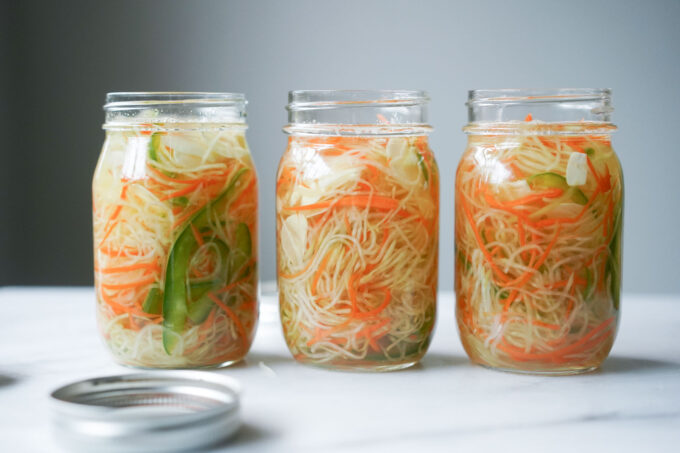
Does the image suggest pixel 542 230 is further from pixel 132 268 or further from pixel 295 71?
pixel 295 71

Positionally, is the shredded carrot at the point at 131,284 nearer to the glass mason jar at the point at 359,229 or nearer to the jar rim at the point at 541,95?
the glass mason jar at the point at 359,229

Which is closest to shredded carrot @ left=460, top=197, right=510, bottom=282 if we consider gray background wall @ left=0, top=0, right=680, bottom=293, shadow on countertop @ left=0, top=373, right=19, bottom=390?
shadow on countertop @ left=0, top=373, right=19, bottom=390

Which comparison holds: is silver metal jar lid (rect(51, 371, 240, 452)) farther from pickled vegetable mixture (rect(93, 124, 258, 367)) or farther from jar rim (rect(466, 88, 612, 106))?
jar rim (rect(466, 88, 612, 106))

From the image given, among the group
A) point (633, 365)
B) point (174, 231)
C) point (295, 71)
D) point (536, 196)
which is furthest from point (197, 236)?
point (295, 71)

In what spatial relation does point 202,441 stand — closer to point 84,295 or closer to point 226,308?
point 226,308

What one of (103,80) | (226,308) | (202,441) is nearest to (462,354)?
(226,308)
